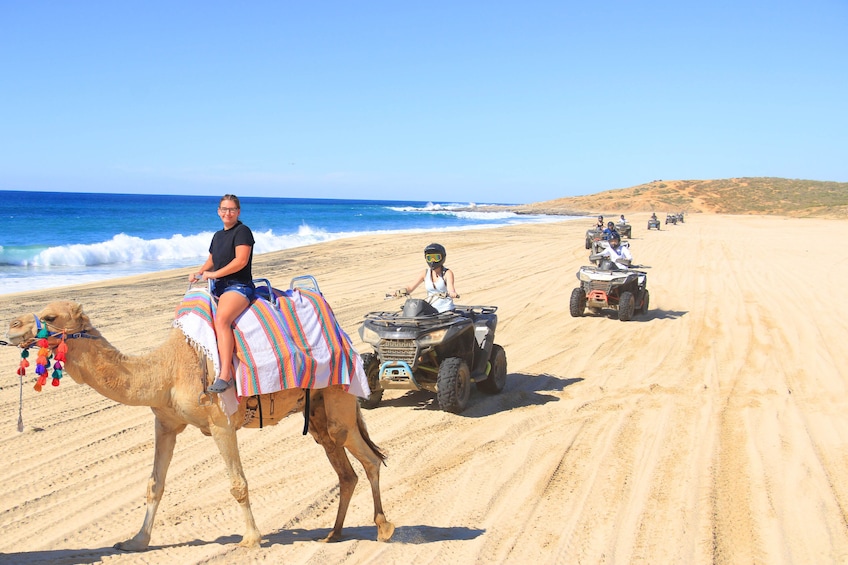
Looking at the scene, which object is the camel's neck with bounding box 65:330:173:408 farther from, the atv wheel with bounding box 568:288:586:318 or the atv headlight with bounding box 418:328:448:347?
the atv wheel with bounding box 568:288:586:318

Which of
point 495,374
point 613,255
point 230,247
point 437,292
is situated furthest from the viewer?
point 613,255

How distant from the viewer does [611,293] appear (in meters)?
16.6

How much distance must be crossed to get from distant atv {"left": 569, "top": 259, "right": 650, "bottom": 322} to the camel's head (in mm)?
13016

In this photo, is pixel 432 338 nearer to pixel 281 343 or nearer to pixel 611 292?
pixel 281 343

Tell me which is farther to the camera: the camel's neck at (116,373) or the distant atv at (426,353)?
the distant atv at (426,353)

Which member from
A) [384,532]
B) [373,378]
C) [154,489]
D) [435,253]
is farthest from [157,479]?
[435,253]

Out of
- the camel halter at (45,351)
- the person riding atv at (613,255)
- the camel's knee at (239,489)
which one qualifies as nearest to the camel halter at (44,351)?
the camel halter at (45,351)

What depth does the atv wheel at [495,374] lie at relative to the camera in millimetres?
10172

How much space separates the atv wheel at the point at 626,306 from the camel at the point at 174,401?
36.7 feet

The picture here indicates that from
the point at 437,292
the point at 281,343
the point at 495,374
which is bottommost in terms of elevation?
the point at 495,374

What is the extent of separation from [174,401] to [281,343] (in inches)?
32.9

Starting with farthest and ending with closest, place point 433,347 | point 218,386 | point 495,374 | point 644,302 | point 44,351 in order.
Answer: point 644,302
point 495,374
point 433,347
point 218,386
point 44,351

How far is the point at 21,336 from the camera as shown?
14.5 feet

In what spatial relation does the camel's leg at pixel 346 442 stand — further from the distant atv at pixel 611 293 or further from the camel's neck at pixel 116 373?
the distant atv at pixel 611 293
